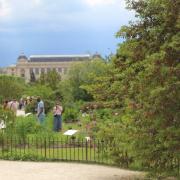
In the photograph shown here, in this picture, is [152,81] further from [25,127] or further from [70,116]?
[70,116]

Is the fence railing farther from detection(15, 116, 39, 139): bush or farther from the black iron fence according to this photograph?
detection(15, 116, 39, 139): bush

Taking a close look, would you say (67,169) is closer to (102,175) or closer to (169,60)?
(102,175)

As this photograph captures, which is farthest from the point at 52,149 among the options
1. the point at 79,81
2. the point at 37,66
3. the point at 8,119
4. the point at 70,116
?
the point at 37,66

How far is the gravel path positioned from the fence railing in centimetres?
61

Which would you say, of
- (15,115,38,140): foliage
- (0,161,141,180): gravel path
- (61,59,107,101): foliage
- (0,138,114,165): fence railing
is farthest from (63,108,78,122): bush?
(0,161,141,180): gravel path

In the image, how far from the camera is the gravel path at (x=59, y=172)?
13.9 metres

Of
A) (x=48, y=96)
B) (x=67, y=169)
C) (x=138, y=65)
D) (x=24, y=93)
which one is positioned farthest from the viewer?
(x=24, y=93)

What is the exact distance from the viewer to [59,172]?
48.2ft

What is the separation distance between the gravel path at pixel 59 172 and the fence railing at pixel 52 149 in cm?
61

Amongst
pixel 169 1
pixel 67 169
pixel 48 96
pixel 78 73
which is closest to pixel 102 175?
pixel 67 169

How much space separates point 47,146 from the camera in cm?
1928

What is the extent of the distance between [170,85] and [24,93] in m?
58.3

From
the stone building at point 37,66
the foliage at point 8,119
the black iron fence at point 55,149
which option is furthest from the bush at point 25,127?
the stone building at point 37,66

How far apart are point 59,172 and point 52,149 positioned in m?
4.34
